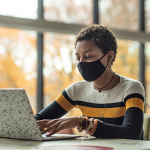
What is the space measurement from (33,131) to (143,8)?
3.71 meters

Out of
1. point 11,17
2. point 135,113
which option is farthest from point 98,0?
point 135,113

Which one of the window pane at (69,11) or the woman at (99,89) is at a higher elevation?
the window pane at (69,11)

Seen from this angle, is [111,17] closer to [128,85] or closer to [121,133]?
[128,85]

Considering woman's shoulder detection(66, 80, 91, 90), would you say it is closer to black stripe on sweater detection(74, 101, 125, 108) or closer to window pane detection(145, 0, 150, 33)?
black stripe on sweater detection(74, 101, 125, 108)

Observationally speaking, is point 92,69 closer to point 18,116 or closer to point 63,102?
point 63,102

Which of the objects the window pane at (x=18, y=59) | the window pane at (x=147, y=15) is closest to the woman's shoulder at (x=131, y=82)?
the window pane at (x=18, y=59)

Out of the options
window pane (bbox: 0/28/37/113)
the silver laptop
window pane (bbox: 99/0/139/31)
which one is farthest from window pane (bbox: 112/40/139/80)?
the silver laptop

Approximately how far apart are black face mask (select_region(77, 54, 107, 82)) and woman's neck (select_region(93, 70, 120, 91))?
3cm

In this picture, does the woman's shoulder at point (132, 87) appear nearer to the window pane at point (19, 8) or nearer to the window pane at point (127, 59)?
the window pane at point (19, 8)

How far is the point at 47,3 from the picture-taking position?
317 centimetres

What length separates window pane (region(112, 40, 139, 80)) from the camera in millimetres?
3715

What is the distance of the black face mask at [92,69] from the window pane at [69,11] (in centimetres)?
189

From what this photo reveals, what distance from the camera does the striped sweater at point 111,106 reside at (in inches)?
40.6

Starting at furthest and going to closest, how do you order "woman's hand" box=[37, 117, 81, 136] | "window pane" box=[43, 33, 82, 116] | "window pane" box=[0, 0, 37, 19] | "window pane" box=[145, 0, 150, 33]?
"window pane" box=[145, 0, 150, 33], "window pane" box=[43, 33, 82, 116], "window pane" box=[0, 0, 37, 19], "woman's hand" box=[37, 117, 81, 136]
